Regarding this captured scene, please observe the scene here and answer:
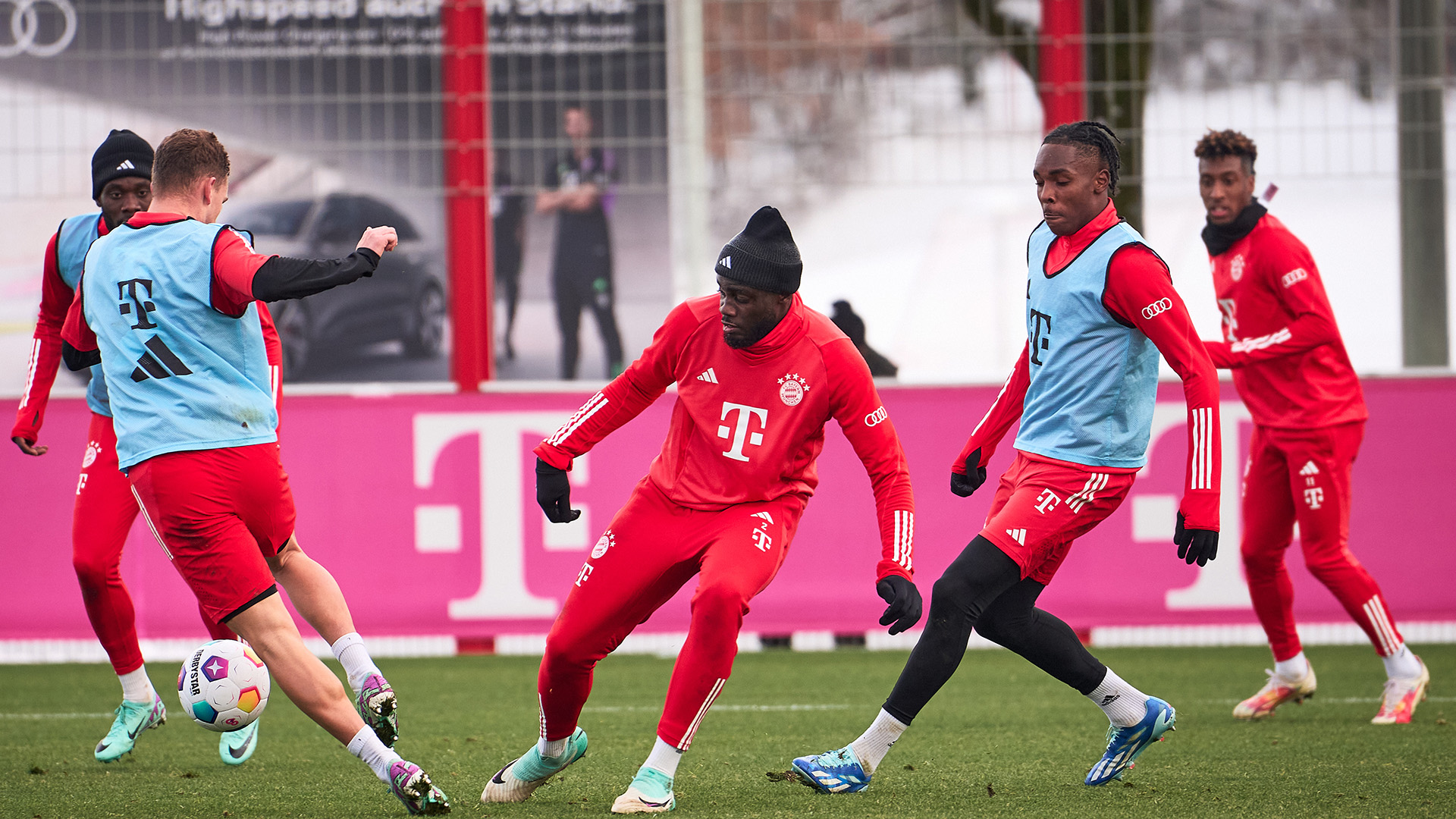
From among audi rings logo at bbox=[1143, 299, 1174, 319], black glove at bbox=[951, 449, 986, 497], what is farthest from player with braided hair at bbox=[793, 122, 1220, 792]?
black glove at bbox=[951, 449, 986, 497]

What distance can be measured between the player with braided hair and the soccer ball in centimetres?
164

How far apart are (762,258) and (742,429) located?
511 mm

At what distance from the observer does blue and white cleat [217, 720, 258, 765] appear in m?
5.82

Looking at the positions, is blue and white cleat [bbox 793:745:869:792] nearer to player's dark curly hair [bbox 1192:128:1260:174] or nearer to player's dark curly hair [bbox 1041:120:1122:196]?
player's dark curly hair [bbox 1041:120:1122:196]

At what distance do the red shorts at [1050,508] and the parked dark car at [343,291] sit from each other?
552cm

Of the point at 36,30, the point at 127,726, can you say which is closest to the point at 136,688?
the point at 127,726

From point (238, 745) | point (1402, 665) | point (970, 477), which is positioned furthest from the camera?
point (1402, 665)

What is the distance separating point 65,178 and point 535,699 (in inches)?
173

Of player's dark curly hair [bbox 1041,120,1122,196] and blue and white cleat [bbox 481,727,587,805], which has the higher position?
player's dark curly hair [bbox 1041,120,1122,196]

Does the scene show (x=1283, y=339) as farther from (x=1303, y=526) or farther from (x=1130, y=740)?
(x=1130, y=740)

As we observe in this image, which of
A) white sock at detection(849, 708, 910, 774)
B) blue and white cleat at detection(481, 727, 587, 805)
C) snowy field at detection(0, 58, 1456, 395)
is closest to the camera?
blue and white cleat at detection(481, 727, 587, 805)

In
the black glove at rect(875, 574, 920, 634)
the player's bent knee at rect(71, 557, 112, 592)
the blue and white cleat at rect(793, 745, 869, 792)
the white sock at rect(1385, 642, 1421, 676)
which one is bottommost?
the white sock at rect(1385, 642, 1421, 676)

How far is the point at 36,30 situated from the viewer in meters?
9.70

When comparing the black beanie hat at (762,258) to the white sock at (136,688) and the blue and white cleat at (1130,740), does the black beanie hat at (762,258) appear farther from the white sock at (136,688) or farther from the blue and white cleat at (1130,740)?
the white sock at (136,688)
